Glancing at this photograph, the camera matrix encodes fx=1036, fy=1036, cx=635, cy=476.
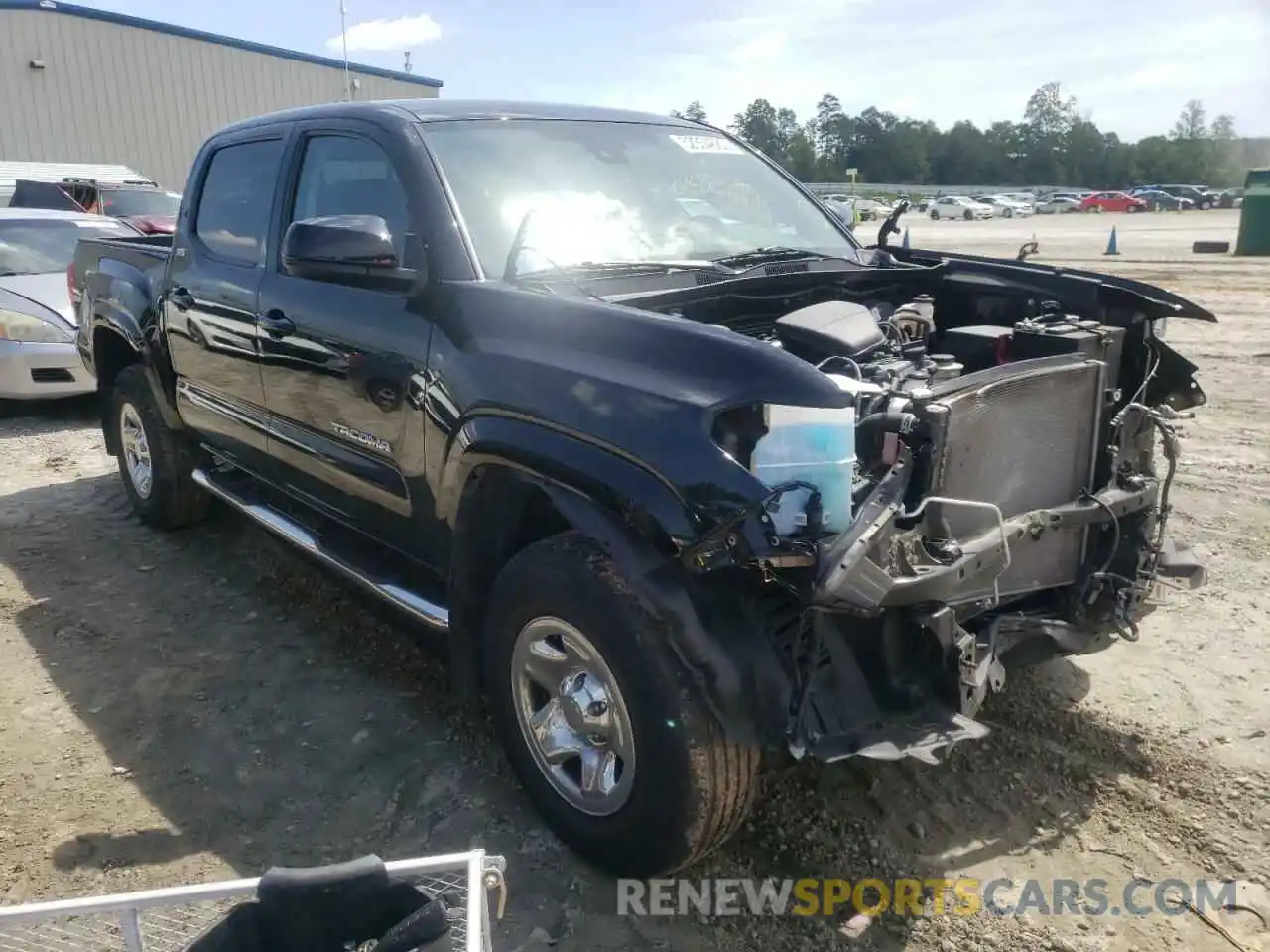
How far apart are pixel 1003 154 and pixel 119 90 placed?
→ 307 ft

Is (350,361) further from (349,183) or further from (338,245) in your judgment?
(349,183)

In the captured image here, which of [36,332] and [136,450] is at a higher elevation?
[36,332]

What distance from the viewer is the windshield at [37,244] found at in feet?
28.8

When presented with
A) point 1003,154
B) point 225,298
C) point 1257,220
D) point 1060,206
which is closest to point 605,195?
point 225,298

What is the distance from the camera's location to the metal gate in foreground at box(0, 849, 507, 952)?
5.68 ft

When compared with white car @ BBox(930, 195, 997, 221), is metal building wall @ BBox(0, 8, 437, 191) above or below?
above

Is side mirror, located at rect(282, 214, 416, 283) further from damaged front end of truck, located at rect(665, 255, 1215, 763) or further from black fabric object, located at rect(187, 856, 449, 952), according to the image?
black fabric object, located at rect(187, 856, 449, 952)

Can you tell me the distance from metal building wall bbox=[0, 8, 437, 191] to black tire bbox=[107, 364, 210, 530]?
21.3m

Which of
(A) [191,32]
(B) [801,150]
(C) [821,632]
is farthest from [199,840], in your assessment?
(B) [801,150]

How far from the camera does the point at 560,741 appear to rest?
110 inches

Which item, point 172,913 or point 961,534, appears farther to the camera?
point 961,534

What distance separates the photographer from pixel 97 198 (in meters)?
14.8

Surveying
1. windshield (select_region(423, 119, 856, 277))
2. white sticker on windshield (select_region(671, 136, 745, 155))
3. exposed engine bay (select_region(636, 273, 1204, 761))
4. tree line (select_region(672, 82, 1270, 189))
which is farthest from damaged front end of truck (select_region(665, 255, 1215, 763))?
tree line (select_region(672, 82, 1270, 189))

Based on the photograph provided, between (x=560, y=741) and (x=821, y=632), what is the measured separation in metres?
0.80
